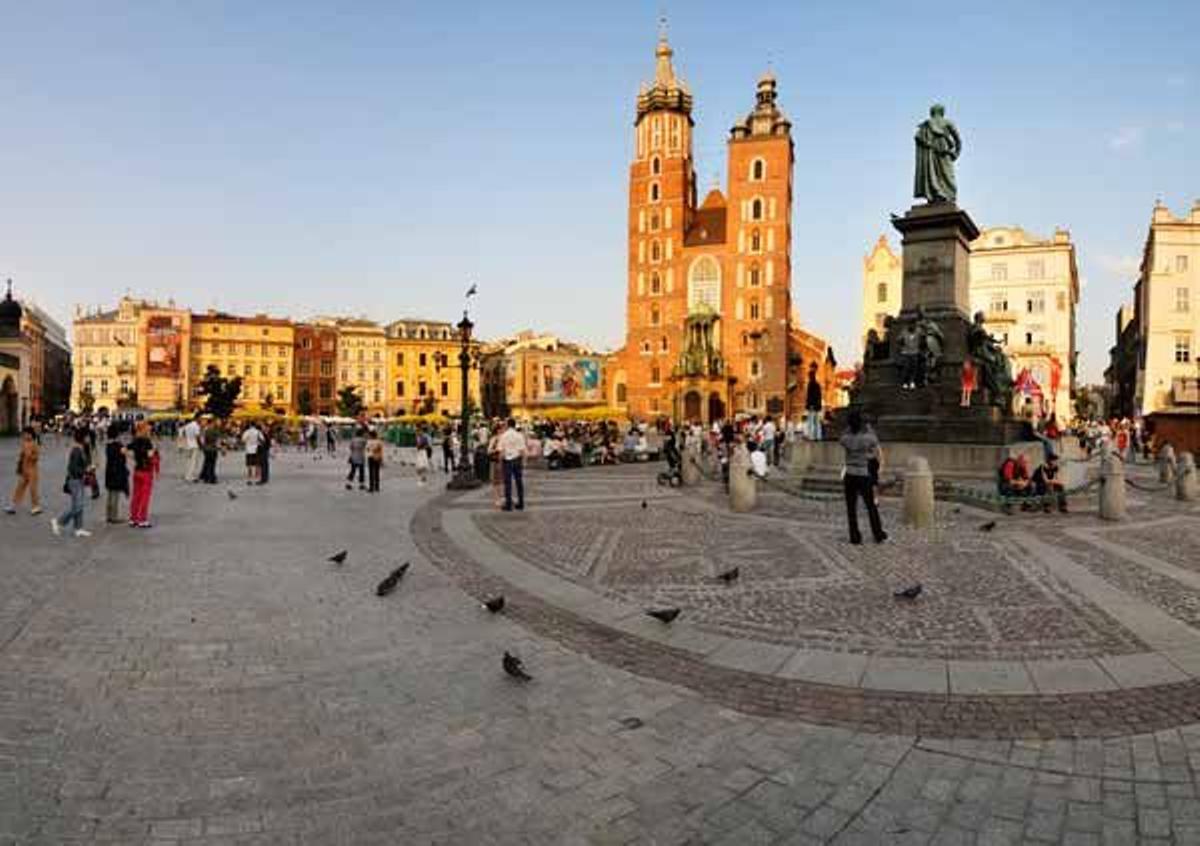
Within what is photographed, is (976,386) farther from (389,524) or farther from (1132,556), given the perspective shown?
(389,524)

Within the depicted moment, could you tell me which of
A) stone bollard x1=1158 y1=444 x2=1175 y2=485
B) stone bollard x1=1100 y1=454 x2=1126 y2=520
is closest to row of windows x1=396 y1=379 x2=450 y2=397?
stone bollard x1=1158 y1=444 x2=1175 y2=485

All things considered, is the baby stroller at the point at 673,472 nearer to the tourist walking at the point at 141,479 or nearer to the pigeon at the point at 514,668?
the tourist walking at the point at 141,479

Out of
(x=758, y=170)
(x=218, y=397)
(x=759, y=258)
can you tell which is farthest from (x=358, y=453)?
(x=758, y=170)

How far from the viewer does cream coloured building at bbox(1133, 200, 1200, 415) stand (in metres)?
54.3

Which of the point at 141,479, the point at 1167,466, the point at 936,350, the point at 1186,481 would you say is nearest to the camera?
the point at 141,479

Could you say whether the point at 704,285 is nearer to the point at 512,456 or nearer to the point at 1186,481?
the point at 1186,481

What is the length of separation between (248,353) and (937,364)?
334 feet

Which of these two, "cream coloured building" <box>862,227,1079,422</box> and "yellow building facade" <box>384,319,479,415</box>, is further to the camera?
"yellow building facade" <box>384,319,479,415</box>

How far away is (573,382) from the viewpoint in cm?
9800

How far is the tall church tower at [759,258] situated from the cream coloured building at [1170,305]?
30.2 m

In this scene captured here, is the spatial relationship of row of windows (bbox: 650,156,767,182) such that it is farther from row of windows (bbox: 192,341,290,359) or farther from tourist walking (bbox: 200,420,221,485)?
row of windows (bbox: 192,341,290,359)

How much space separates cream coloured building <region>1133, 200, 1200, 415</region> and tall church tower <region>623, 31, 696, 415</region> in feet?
136

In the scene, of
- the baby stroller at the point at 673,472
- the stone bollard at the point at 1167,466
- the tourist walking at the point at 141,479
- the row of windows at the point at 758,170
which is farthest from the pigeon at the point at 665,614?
the row of windows at the point at 758,170

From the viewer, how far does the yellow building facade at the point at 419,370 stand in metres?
111
